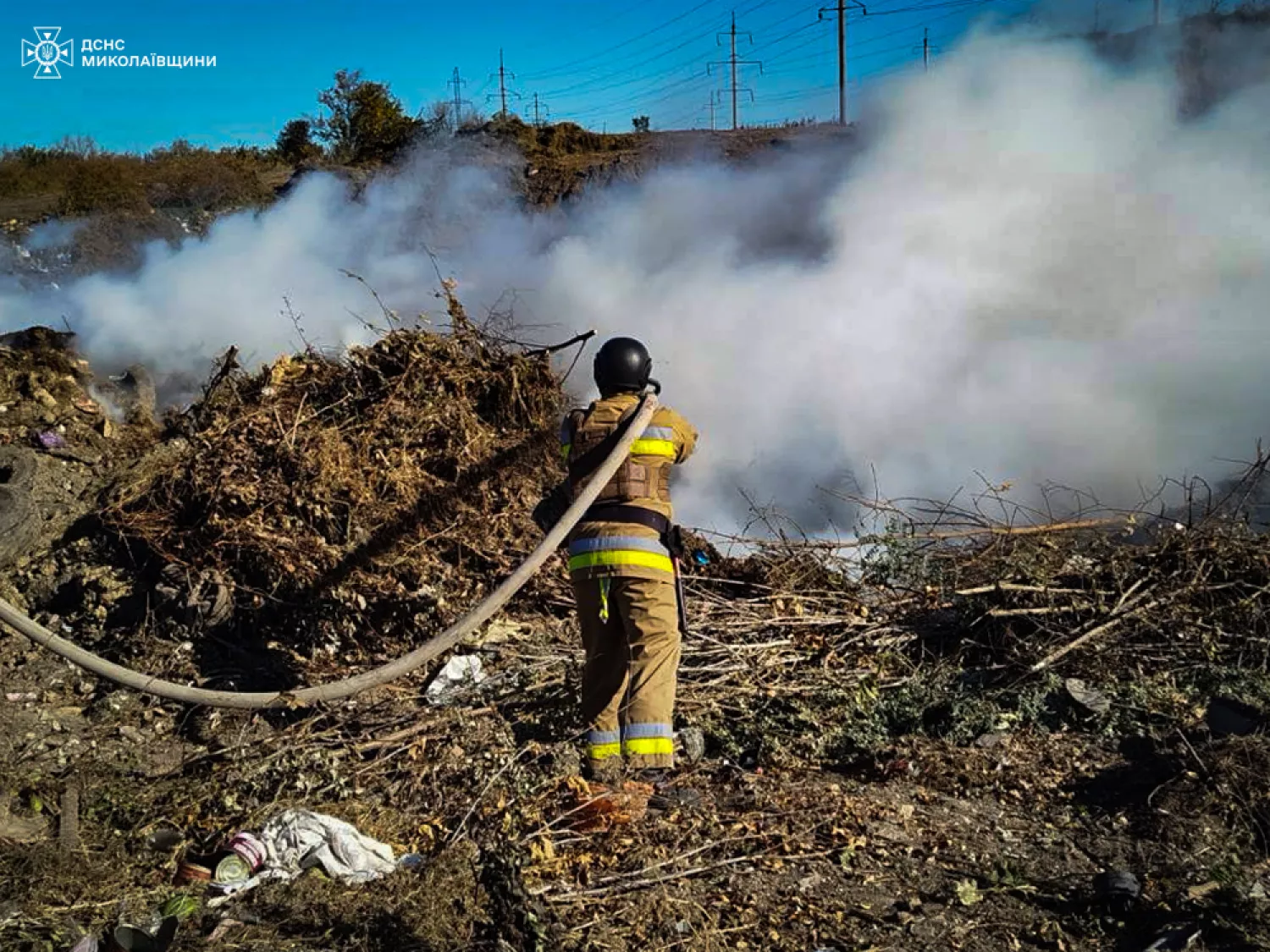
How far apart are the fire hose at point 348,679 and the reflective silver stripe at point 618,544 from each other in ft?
0.49

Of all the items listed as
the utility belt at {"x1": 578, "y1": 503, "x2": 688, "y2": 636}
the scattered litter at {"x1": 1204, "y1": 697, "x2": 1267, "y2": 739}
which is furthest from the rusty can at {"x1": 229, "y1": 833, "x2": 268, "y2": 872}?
the scattered litter at {"x1": 1204, "y1": 697, "x2": 1267, "y2": 739}

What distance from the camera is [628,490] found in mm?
4035

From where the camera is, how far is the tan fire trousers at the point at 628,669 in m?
3.85

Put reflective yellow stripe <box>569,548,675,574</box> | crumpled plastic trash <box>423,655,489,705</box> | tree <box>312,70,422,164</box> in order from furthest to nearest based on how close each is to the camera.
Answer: tree <box>312,70,422,164</box>, crumpled plastic trash <box>423,655,489,705</box>, reflective yellow stripe <box>569,548,675,574</box>

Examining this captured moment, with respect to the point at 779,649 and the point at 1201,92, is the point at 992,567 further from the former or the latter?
the point at 1201,92

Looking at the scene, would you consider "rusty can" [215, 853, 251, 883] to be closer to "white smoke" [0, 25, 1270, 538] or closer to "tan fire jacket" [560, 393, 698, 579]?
"tan fire jacket" [560, 393, 698, 579]

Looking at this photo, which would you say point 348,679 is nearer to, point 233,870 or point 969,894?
point 233,870

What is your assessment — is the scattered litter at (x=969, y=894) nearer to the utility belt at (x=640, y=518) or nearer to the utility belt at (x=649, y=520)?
the utility belt at (x=649, y=520)

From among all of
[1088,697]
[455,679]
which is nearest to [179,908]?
[455,679]

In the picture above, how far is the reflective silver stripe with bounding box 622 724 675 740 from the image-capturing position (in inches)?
151

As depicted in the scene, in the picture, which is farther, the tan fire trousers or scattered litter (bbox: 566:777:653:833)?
the tan fire trousers

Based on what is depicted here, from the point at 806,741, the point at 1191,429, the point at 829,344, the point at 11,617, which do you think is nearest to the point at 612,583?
the point at 806,741

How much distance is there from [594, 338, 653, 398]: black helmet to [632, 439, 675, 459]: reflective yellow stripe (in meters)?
0.29

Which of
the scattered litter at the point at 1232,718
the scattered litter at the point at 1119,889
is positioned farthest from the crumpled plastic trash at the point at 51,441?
the scattered litter at the point at 1232,718
